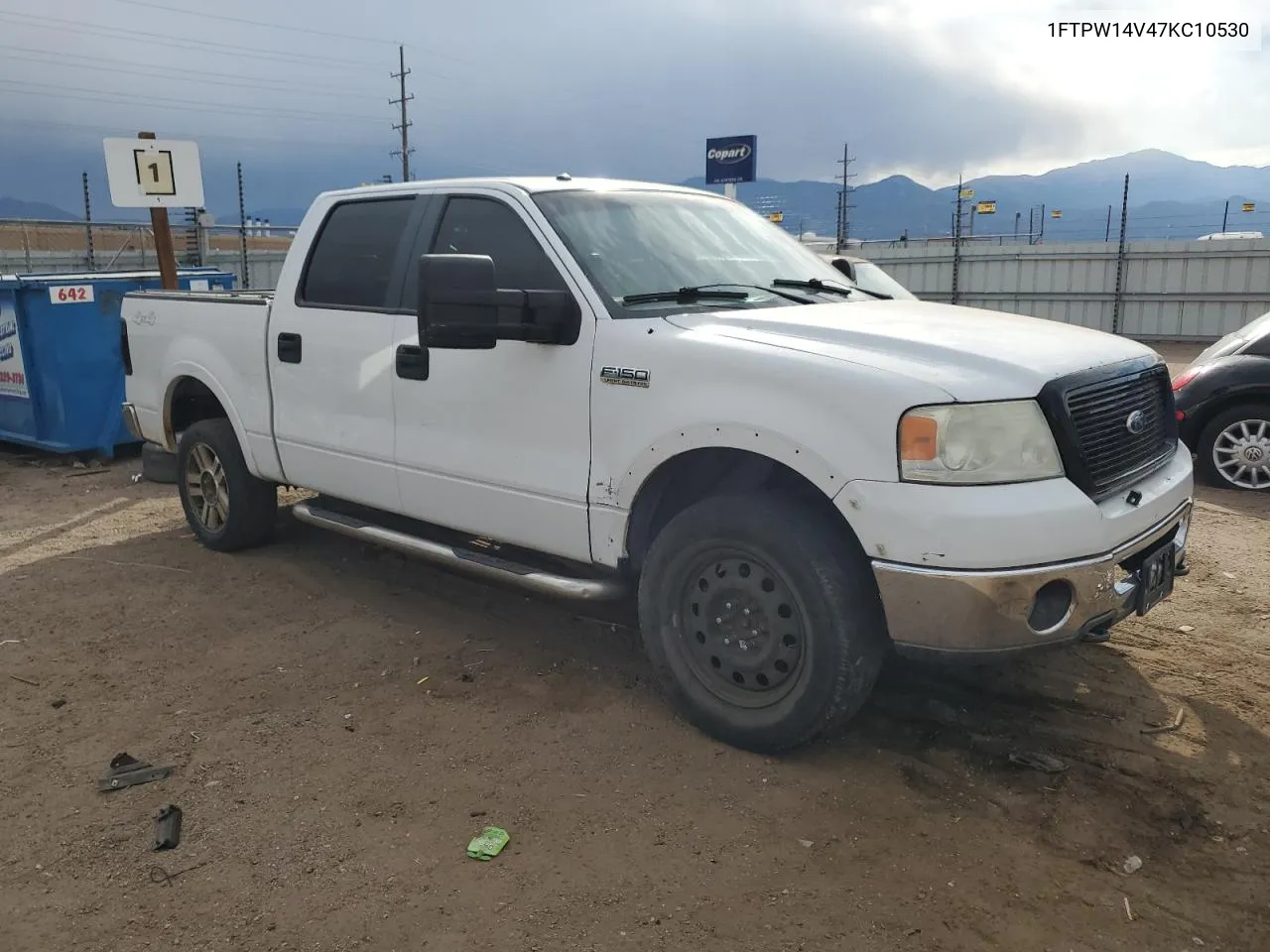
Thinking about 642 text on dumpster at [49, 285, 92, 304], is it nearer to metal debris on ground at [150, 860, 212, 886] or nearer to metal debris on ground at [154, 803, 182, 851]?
metal debris on ground at [154, 803, 182, 851]

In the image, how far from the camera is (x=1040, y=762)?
348 cm

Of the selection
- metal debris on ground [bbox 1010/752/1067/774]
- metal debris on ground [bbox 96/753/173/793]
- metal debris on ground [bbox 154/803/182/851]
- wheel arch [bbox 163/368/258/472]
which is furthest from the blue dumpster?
metal debris on ground [bbox 1010/752/1067/774]

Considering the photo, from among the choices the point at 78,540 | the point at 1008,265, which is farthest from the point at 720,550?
the point at 1008,265

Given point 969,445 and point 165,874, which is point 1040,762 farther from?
point 165,874

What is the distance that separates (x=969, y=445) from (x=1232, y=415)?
5.66 meters

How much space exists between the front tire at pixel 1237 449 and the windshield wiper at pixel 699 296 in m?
5.04

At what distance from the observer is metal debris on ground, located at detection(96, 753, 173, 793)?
347cm

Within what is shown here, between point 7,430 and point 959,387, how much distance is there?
8858mm

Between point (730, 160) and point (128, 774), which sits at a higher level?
point (730, 160)

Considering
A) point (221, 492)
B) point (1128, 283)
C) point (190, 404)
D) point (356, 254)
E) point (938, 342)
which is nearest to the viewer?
point (938, 342)

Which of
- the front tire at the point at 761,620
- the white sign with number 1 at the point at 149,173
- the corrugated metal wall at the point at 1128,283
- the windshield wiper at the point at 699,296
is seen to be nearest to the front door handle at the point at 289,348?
the windshield wiper at the point at 699,296

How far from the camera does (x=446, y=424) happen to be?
170 inches

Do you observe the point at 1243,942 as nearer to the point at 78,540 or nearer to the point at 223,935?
the point at 223,935

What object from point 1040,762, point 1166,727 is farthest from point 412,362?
point 1166,727
